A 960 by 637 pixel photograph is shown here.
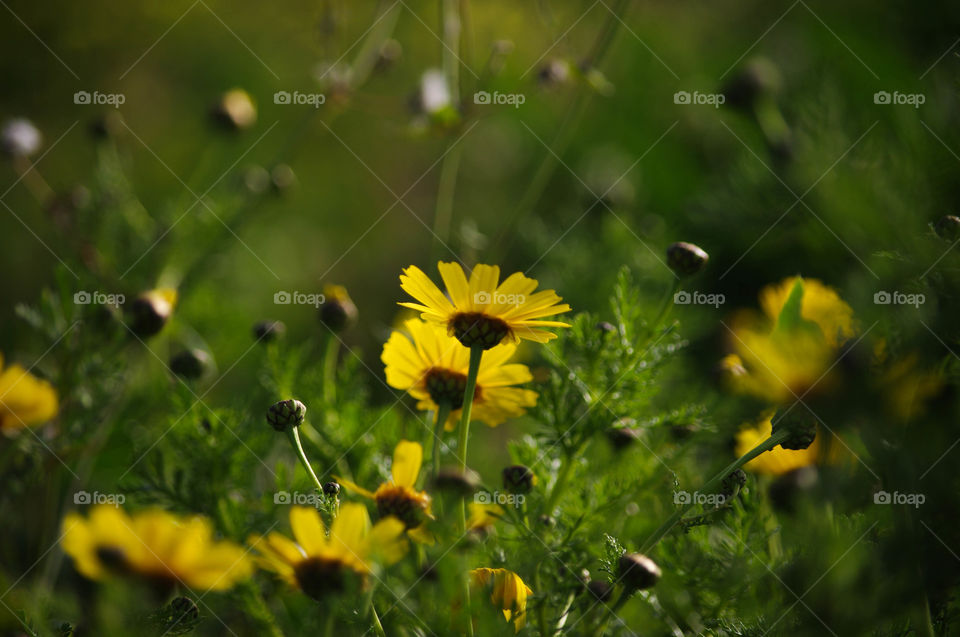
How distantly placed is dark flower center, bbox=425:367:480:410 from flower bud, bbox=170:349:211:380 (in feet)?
0.68

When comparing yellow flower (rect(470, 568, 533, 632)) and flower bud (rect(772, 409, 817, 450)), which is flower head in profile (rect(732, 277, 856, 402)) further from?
yellow flower (rect(470, 568, 533, 632))

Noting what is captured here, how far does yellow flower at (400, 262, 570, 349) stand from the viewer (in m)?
0.48

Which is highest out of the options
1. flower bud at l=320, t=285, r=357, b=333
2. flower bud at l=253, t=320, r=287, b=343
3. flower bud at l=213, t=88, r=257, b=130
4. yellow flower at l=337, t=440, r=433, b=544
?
flower bud at l=213, t=88, r=257, b=130

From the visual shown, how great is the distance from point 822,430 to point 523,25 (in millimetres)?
1676

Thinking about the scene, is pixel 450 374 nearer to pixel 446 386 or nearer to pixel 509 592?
pixel 446 386

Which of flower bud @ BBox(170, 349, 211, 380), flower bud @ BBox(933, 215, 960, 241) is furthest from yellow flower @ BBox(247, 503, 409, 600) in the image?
flower bud @ BBox(933, 215, 960, 241)

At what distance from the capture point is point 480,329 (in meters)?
0.48

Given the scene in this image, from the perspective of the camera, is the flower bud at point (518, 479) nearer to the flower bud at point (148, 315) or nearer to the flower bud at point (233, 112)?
the flower bud at point (148, 315)

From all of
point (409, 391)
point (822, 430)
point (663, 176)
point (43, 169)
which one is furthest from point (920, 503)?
point (43, 169)

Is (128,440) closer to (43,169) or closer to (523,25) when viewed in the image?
(43,169)

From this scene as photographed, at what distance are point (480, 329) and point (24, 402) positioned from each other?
0.37 m

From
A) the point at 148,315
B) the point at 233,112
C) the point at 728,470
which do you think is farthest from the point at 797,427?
the point at 233,112

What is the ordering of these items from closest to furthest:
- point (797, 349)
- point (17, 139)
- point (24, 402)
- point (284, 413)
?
1. point (797, 349)
2. point (284, 413)
3. point (24, 402)
4. point (17, 139)

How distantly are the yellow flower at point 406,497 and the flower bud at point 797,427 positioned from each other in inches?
8.2
